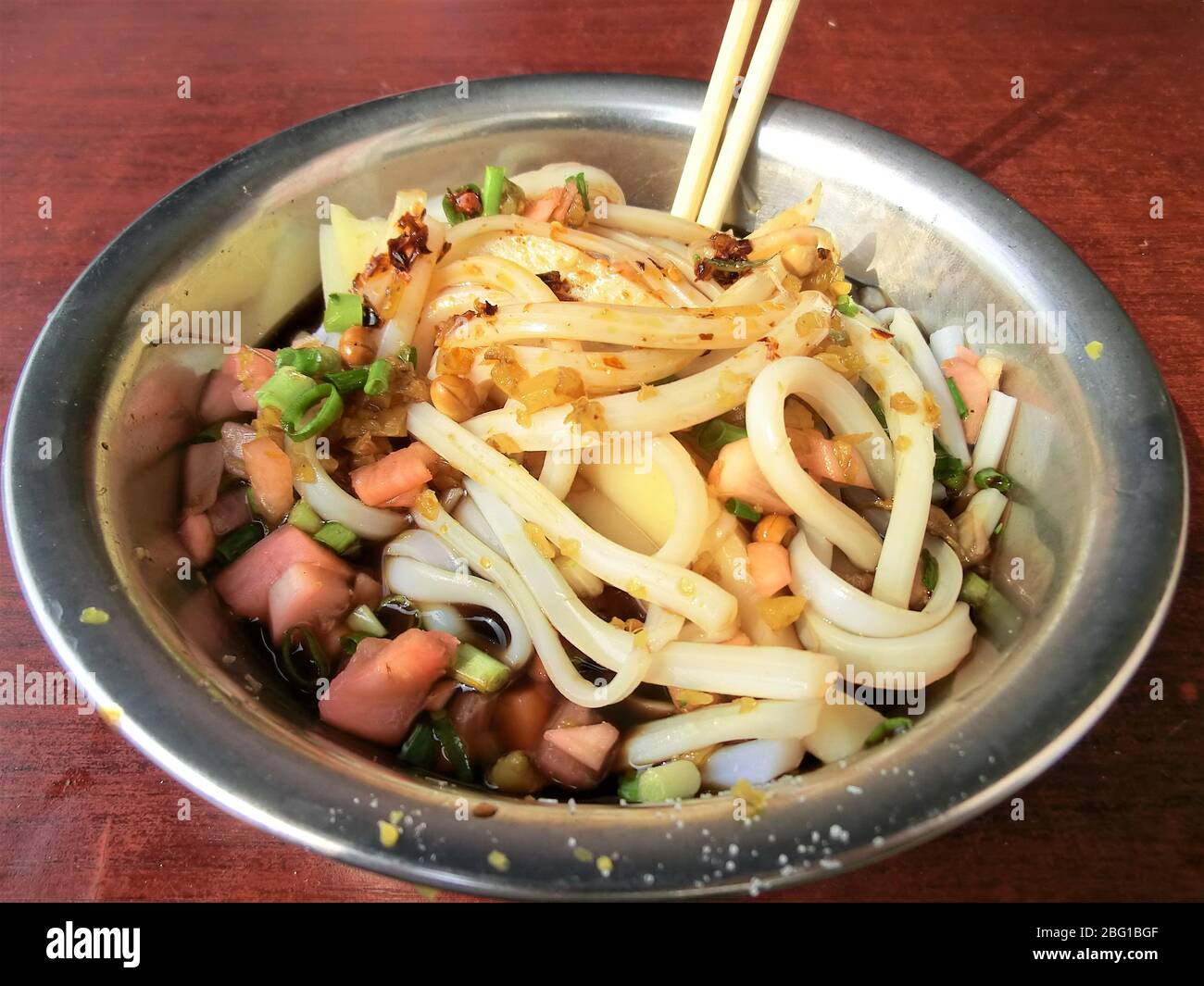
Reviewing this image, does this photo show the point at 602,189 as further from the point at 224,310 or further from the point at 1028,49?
the point at 1028,49

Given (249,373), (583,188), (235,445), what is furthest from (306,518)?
(583,188)

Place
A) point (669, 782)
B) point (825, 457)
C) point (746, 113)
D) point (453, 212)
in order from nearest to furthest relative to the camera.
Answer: point (669, 782), point (825, 457), point (453, 212), point (746, 113)

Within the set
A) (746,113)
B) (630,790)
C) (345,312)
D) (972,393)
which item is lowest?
(630,790)

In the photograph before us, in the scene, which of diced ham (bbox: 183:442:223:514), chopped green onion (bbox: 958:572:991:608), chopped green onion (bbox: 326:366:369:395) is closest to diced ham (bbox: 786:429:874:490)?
chopped green onion (bbox: 958:572:991:608)

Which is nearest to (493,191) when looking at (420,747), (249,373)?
(249,373)

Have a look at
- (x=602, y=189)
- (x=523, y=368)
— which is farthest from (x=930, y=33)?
(x=523, y=368)

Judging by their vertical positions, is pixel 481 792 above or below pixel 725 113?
below

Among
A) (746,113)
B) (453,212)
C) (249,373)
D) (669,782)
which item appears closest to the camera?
(669,782)

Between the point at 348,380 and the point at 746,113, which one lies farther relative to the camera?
the point at 746,113

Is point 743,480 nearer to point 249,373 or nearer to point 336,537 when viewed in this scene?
point 336,537

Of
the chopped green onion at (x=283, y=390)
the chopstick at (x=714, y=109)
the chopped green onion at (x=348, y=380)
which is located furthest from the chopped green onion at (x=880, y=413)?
the chopped green onion at (x=283, y=390)
